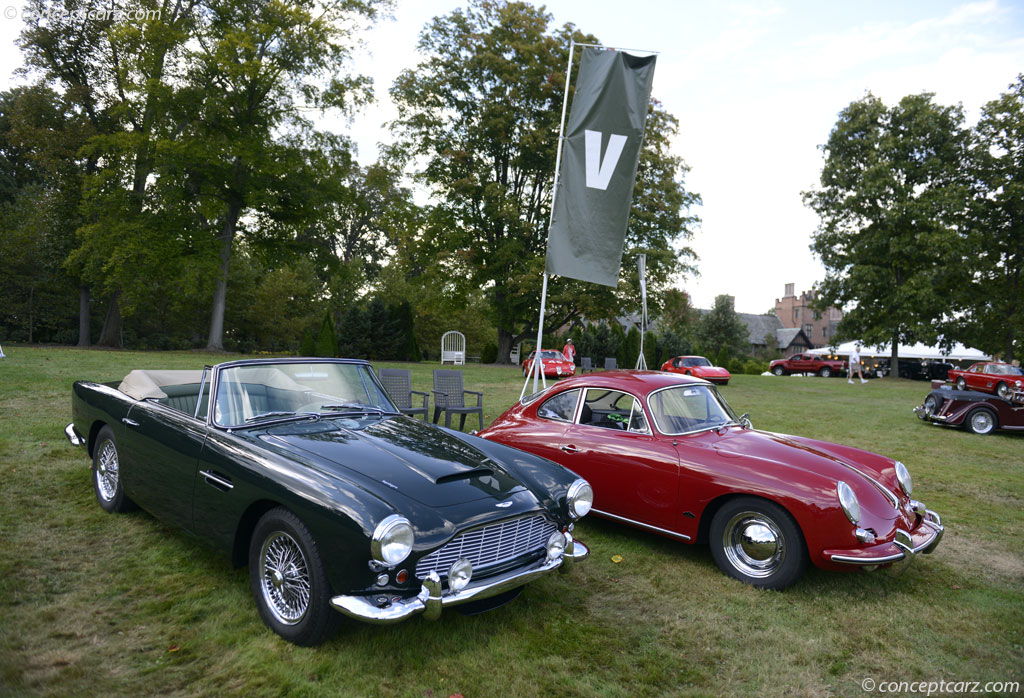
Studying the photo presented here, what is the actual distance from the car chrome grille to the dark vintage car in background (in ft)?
42.3

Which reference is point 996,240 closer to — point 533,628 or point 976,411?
point 976,411

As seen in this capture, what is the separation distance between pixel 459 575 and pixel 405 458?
2.60 ft

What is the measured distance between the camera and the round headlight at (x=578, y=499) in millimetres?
3775

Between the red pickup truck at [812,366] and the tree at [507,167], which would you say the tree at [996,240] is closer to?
the red pickup truck at [812,366]

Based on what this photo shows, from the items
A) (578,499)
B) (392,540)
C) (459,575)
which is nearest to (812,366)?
(578,499)

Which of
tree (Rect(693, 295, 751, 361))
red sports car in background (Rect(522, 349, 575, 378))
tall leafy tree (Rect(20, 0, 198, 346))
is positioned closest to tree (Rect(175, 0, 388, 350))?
tall leafy tree (Rect(20, 0, 198, 346))

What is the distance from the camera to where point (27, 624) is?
10.6 ft

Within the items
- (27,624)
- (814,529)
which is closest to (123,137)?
(27,624)

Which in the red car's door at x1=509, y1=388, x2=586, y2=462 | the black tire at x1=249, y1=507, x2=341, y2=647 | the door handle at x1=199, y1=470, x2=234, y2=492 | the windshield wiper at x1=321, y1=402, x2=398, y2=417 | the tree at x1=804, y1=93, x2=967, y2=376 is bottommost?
the black tire at x1=249, y1=507, x2=341, y2=647

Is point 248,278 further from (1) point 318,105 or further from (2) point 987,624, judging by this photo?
(2) point 987,624

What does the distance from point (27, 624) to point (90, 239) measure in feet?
93.3

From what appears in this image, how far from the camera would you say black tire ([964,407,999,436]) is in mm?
12398

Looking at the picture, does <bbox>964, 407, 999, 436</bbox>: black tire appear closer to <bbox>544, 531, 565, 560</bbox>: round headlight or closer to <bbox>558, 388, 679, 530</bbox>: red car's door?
<bbox>558, 388, 679, 530</bbox>: red car's door

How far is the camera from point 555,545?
3.55 meters
